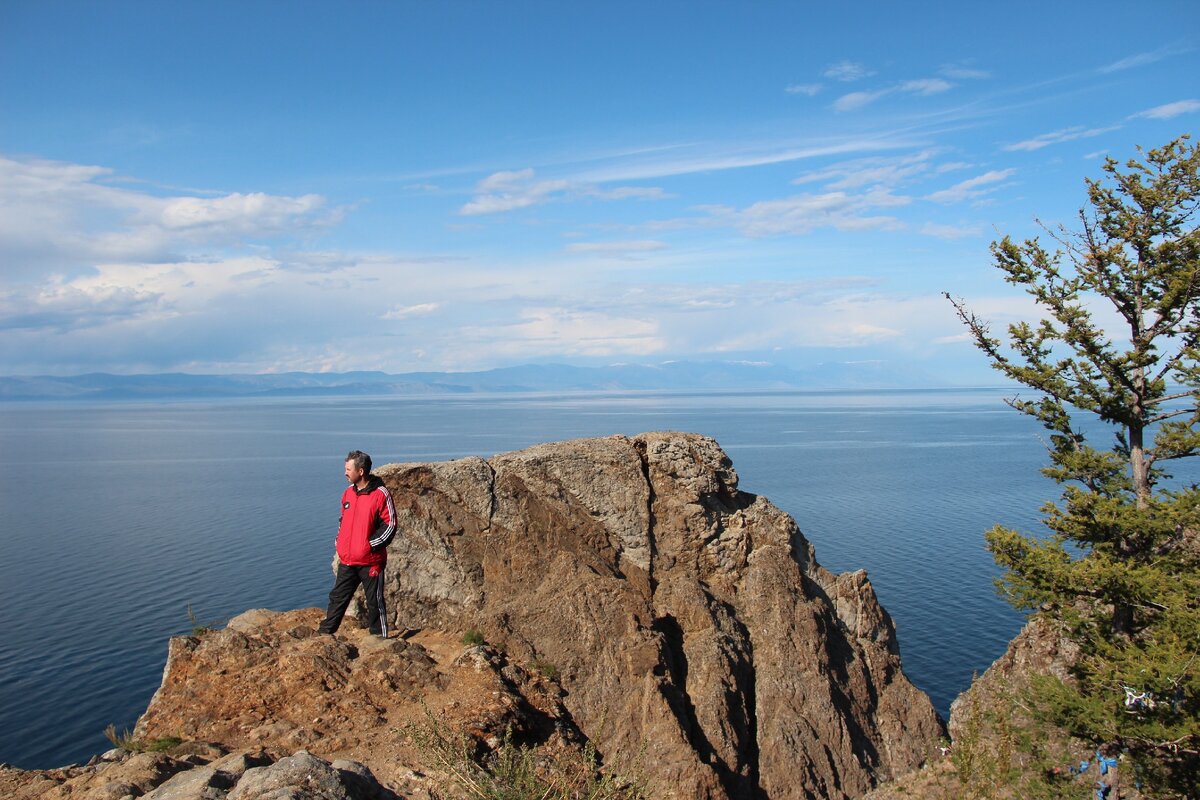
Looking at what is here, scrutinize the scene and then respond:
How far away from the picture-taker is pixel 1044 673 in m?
27.4

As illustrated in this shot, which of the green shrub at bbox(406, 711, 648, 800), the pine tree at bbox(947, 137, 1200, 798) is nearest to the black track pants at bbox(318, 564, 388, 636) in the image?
the green shrub at bbox(406, 711, 648, 800)

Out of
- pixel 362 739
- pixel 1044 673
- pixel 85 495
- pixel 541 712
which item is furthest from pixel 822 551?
pixel 85 495

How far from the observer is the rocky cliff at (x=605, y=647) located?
55.8 feet

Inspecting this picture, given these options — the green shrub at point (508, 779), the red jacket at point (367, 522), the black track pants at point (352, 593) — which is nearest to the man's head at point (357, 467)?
the red jacket at point (367, 522)

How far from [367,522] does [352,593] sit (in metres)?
2.35

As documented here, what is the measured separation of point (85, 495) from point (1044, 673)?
105560mm

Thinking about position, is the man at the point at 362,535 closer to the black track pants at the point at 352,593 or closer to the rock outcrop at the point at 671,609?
the black track pants at the point at 352,593

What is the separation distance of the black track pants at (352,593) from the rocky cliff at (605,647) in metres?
0.63

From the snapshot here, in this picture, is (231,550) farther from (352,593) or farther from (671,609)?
(671,609)

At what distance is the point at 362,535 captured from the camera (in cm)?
1811

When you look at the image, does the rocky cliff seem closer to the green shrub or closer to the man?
the man

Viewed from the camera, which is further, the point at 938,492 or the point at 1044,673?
the point at 938,492

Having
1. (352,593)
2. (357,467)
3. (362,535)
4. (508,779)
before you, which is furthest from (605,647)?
(508,779)

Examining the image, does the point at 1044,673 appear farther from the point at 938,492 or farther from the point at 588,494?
the point at 938,492
